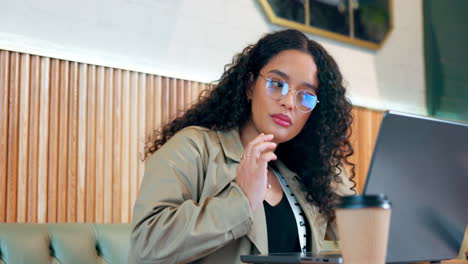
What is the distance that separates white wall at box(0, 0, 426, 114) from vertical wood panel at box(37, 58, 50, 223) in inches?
6.6

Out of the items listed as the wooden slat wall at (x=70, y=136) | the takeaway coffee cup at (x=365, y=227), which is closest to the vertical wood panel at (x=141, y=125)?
the wooden slat wall at (x=70, y=136)

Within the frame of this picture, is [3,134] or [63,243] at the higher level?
[3,134]

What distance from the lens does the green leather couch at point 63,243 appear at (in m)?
2.49

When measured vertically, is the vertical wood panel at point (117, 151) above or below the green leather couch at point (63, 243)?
above

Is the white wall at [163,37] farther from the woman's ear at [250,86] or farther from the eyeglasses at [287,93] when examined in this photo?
the eyeglasses at [287,93]

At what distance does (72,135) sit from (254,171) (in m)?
1.99

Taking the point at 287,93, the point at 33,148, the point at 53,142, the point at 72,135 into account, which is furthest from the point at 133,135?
the point at 287,93

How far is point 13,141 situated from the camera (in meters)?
3.34

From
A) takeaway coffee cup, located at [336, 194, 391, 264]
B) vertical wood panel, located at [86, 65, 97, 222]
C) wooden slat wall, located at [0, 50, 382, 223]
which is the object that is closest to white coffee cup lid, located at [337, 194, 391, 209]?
takeaway coffee cup, located at [336, 194, 391, 264]

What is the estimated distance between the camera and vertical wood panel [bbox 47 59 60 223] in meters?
3.44

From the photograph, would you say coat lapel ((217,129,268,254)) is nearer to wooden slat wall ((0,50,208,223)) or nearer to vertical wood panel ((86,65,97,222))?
wooden slat wall ((0,50,208,223))

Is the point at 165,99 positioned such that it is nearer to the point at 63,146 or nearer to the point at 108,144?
the point at 108,144

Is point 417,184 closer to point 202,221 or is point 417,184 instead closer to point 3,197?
point 202,221

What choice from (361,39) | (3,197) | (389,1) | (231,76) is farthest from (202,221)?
(389,1)
